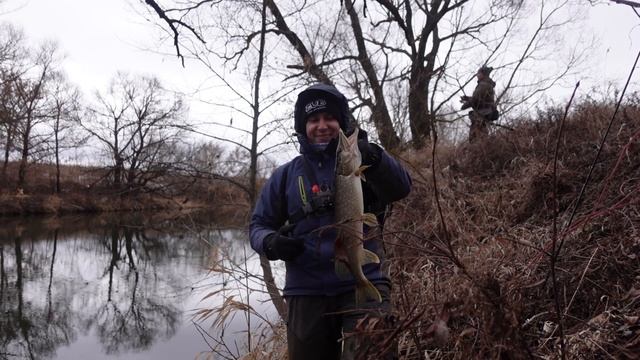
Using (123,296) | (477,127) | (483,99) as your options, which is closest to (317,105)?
(477,127)

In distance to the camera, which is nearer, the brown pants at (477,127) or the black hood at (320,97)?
the black hood at (320,97)

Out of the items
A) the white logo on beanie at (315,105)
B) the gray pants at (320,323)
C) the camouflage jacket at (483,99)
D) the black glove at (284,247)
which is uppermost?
the camouflage jacket at (483,99)

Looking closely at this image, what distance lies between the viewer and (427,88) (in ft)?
36.0

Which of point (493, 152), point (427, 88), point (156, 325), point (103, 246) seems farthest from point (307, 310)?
point (103, 246)

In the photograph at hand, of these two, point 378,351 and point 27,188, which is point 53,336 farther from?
point 27,188

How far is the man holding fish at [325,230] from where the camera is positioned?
2.27 metres

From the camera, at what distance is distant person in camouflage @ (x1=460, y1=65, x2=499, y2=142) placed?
27.8 feet

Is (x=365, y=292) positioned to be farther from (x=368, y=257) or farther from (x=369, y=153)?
(x=369, y=153)

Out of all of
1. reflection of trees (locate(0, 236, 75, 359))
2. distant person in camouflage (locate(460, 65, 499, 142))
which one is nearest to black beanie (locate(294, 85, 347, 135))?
distant person in camouflage (locate(460, 65, 499, 142))

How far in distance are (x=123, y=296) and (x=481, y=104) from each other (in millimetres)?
9974

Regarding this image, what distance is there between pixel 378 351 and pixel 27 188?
34334mm

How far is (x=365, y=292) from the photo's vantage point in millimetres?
2258

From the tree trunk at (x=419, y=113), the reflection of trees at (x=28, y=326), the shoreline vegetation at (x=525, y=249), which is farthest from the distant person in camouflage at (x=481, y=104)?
the reflection of trees at (x=28, y=326)

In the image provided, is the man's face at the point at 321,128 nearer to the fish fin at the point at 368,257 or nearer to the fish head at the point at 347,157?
the fish head at the point at 347,157
